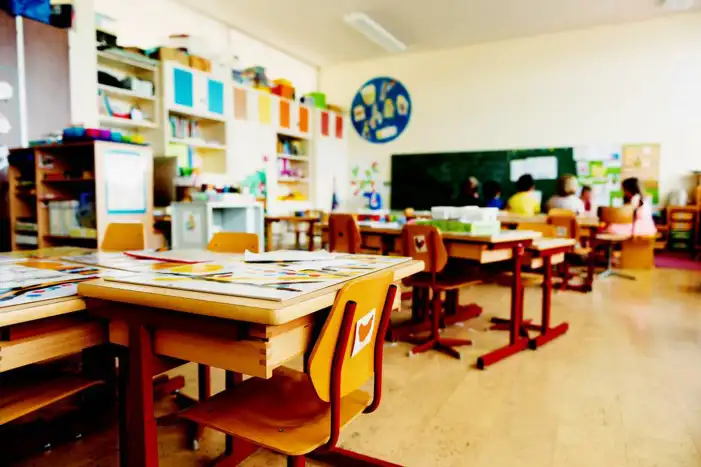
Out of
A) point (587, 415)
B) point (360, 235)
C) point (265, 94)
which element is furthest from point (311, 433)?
point (265, 94)

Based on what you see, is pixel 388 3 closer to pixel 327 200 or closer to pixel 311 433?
pixel 327 200

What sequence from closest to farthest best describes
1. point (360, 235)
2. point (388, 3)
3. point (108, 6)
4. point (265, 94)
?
point (360, 235)
point (108, 6)
point (388, 3)
point (265, 94)

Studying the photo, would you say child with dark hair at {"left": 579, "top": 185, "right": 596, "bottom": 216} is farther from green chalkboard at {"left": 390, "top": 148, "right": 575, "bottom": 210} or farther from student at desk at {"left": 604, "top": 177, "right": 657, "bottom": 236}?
student at desk at {"left": 604, "top": 177, "right": 657, "bottom": 236}

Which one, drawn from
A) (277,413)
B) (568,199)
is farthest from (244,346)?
(568,199)

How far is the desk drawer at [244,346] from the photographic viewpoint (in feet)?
3.25

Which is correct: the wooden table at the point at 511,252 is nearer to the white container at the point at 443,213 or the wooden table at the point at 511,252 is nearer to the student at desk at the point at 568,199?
the white container at the point at 443,213

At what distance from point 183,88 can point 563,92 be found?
212 inches

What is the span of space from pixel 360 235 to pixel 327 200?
511 centimetres

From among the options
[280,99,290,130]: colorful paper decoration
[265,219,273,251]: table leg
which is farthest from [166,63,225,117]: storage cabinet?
[265,219,273,251]: table leg

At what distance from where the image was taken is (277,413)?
122cm

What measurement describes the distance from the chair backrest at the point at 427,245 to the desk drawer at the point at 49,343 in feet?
6.15

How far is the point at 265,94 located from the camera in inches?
270

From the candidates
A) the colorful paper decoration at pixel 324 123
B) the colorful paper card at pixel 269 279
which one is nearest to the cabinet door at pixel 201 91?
the colorful paper decoration at pixel 324 123

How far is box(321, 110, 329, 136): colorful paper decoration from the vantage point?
321 inches
